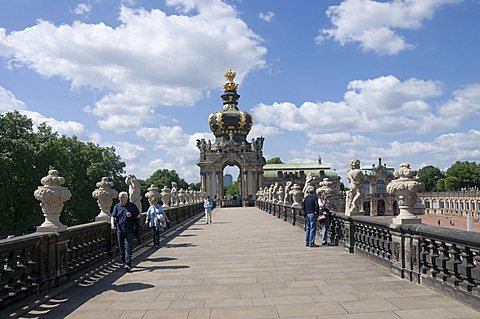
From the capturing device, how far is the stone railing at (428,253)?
726 centimetres

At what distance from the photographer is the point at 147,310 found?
7.50 m

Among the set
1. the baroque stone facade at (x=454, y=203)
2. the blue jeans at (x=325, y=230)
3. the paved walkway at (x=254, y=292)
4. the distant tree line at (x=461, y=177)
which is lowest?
the baroque stone facade at (x=454, y=203)

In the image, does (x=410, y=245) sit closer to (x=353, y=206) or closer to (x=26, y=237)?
(x=353, y=206)

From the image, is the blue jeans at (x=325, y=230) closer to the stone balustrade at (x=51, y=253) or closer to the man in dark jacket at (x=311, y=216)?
the man in dark jacket at (x=311, y=216)

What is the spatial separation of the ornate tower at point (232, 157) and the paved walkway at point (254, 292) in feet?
190

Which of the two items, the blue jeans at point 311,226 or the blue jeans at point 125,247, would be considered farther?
the blue jeans at point 311,226

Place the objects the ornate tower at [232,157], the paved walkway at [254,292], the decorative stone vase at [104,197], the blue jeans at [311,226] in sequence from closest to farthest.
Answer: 1. the paved walkway at [254,292]
2. the decorative stone vase at [104,197]
3. the blue jeans at [311,226]
4. the ornate tower at [232,157]

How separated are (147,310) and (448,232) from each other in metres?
4.71

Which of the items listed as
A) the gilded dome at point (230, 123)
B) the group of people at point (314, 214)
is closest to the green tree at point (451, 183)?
the gilded dome at point (230, 123)

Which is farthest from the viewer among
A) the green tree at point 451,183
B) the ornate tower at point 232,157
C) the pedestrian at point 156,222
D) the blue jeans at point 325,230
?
the green tree at point 451,183

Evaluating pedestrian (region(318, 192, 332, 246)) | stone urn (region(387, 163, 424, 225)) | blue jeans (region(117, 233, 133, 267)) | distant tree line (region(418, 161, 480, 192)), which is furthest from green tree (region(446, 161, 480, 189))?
blue jeans (region(117, 233, 133, 267))

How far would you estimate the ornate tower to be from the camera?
73938 mm

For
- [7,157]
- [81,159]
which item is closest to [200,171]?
[81,159]

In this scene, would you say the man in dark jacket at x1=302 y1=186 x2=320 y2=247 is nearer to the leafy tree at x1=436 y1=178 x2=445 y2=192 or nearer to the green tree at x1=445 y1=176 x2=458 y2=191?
→ the green tree at x1=445 y1=176 x2=458 y2=191
